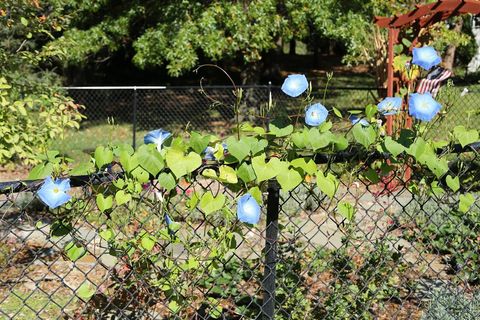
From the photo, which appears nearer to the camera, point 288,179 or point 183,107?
point 288,179

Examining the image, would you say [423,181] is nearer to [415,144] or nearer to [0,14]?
[415,144]

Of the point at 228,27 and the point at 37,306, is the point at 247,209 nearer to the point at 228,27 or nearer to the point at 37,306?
the point at 37,306

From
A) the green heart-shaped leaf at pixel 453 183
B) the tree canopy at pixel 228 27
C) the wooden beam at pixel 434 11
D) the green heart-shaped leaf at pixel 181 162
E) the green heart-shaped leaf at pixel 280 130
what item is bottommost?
the tree canopy at pixel 228 27

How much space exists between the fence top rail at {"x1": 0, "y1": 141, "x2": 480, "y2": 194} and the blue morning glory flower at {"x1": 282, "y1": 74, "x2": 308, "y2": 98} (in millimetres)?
246

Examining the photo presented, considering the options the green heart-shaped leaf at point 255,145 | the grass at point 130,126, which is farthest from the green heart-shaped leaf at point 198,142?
the grass at point 130,126

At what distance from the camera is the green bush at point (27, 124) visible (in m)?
4.73

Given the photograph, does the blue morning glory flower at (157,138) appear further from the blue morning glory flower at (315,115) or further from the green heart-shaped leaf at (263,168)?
the blue morning glory flower at (315,115)

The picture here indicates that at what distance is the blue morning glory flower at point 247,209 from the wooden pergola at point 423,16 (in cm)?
518

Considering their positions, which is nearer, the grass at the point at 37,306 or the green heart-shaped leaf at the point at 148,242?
the green heart-shaped leaf at the point at 148,242

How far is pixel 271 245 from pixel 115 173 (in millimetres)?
677

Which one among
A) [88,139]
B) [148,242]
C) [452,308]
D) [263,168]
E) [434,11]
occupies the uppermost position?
[263,168]

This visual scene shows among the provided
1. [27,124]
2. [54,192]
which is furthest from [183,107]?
[54,192]

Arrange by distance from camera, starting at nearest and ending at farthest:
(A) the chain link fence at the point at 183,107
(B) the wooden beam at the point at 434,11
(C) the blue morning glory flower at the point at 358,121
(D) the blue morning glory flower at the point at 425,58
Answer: (C) the blue morning glory flower at the point at 358,121
(D) the blue morning glory flower at the point at 425,58
(B) the wooden beam at the point at 434,11
(A) the chain link fence at the point at 183,107

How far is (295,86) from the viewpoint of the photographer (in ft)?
7.80
